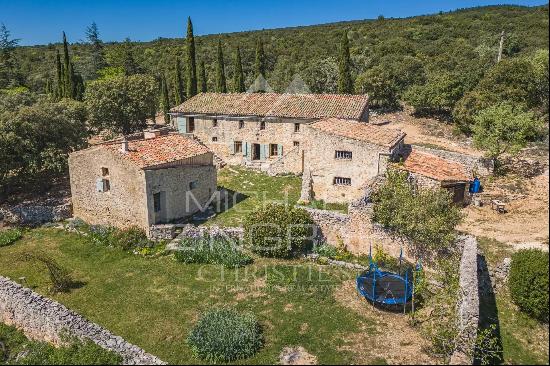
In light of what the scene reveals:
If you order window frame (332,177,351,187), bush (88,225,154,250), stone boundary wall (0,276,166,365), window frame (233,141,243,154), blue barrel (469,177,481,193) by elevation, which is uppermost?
window frame (233,141,243,154)

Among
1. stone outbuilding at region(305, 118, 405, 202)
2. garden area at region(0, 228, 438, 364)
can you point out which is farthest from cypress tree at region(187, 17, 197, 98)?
garden area at region(0, 228, 438, 364)

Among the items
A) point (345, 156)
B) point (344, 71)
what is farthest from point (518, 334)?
point (344, 71)

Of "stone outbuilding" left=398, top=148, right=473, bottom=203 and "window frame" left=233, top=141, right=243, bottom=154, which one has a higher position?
"window frame" left=233, top=141, right=243, bottom=154

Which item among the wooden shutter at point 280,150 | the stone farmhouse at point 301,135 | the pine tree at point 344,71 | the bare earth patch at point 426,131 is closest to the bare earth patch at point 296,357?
the stone farmhouse at point 301,135

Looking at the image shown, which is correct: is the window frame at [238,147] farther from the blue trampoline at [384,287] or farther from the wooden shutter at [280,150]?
the blue trampoline at [384,287]

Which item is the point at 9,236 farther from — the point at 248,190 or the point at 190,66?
the point at 190,66

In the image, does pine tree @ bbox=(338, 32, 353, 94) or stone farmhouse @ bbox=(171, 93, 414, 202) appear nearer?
stone farmhouse @ bbox=(171, 93, 414, 202)

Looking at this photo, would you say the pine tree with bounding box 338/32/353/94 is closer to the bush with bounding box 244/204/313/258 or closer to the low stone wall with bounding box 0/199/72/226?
the bush with bounding box 244/204/313/258
